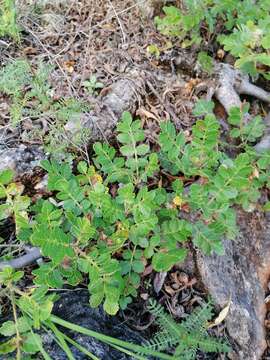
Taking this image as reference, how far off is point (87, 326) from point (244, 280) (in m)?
0.90

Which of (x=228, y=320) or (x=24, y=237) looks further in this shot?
(x=228, y=320)

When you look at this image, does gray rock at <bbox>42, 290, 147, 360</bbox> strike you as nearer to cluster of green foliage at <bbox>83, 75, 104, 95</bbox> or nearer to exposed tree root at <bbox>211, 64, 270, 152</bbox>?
cluster of green foliage at <bbox>83, 75, 104, 95</bbox>

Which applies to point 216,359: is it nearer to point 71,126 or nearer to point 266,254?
point 266,254

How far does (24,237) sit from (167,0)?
7.09ft

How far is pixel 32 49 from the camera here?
301 cm

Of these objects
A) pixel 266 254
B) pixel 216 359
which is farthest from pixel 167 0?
pixel 216 359

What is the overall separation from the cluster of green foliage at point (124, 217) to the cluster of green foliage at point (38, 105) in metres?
0.38

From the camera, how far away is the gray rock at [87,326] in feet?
6.26

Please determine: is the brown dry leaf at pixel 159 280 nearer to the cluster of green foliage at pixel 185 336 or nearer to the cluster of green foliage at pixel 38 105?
the cluster of green foliage at pixel 185 336

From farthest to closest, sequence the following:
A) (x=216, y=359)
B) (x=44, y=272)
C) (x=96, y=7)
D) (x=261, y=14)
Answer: (x=96, y=7)
(x=261, y=14)
(x=216, y=359)
(x=44, y=272)

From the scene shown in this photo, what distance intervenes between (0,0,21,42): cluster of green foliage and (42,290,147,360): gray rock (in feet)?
5.40

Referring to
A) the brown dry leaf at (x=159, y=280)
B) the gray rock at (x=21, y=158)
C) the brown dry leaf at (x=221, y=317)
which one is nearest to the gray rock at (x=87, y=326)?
the brown dry leaf at (x=159, y=280)

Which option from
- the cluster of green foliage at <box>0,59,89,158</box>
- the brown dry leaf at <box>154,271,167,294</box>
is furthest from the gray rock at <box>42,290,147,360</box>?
the cluster of green foliage at <box>0,59,89,158</box>

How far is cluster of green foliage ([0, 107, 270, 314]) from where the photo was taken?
5.92 ft
